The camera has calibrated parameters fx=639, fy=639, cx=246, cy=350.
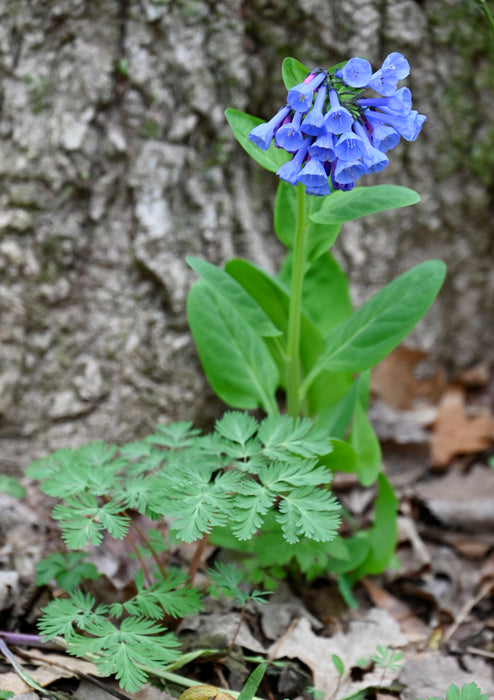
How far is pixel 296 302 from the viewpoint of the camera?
1.67 meters

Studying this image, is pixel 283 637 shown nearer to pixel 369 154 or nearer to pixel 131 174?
pixel 369 154

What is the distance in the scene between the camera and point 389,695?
59.7 inches

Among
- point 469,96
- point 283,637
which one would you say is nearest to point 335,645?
point 283,637

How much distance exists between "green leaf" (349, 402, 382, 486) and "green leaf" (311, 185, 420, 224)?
0.55 m

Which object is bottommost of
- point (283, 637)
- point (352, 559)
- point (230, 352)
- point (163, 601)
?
point (283, 637)

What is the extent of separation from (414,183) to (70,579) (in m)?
1.86

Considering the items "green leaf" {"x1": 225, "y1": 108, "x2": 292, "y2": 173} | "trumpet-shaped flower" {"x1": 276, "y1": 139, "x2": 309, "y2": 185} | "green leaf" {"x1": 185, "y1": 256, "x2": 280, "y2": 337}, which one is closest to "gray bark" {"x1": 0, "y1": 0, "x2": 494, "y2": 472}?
"green leaf" {"x1": 185, "y1": 256, "x2": 280, "y2": 337}

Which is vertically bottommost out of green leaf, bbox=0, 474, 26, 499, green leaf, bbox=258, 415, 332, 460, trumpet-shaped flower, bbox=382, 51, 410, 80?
green leaf, bbox=0, 474, 26, 499

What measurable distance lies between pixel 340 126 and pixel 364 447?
2.93 ft

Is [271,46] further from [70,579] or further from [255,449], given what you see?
[70,579]

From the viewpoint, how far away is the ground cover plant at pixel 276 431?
1324mm

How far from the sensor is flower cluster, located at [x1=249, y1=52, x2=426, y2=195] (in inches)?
51.6

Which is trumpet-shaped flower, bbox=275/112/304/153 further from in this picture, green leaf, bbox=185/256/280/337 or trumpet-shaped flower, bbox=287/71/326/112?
green leaf, bbox=185/256/280/337

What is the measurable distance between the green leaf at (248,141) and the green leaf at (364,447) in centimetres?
70
